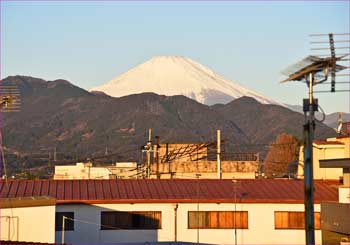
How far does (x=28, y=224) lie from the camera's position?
34.4 metres

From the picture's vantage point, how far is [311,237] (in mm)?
18203

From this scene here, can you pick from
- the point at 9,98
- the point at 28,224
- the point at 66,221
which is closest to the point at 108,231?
the point at 66,221

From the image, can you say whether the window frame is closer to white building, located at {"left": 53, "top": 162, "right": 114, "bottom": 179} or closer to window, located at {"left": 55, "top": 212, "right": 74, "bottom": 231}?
window, located at {"left": 55, "top": 212, "right": 74, "bottom": 231}

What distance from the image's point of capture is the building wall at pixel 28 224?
3431cm

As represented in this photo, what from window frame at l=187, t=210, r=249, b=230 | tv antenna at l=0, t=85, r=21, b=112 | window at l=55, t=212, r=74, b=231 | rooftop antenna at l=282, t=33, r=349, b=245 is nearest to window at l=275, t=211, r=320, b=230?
window frame at l=187, t=210, r=249, b=230

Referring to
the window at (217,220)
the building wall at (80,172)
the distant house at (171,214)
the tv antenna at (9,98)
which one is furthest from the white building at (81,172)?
the tv antenna at (9,98)

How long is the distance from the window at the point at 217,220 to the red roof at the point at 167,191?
775mm

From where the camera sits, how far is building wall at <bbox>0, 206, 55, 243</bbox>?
34312 mm

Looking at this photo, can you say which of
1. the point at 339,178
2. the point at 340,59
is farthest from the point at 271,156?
the point at 340,59

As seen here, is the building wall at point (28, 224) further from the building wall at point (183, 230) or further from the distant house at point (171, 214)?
the building wall at point (183, 230)

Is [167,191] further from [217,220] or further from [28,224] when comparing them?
[28,224]

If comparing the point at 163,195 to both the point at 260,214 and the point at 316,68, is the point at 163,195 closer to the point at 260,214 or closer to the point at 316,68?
the point at 260,214

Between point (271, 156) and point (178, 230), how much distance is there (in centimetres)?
10304

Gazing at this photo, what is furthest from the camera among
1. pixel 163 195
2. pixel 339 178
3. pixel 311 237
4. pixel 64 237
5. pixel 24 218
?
pixel 339 178
